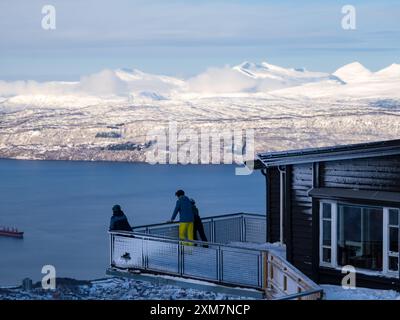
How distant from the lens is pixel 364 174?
48.2 ft

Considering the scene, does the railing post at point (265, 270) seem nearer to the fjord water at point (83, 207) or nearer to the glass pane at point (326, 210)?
the glass pane at point (326, 210)

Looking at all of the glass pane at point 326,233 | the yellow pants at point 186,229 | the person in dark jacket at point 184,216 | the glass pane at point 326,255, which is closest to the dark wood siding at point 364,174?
the glass pane at point 326,233

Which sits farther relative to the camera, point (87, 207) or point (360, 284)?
point (87, 207)

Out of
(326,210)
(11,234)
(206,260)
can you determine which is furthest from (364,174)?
(11,234)

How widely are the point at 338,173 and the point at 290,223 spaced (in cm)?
143

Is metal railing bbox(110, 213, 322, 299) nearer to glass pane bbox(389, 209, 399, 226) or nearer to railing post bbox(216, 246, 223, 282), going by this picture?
railing post bbox(216, 246, 223, 282)

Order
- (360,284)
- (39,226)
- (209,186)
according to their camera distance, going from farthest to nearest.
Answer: (209,186) → (39,226) → (360,284)

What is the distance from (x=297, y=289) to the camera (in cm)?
1307

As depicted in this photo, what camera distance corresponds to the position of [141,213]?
4505 inches
